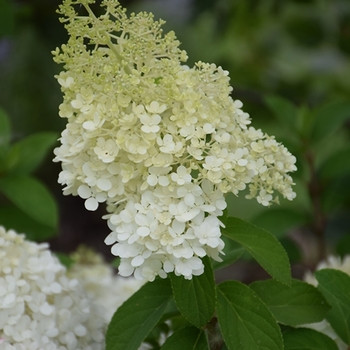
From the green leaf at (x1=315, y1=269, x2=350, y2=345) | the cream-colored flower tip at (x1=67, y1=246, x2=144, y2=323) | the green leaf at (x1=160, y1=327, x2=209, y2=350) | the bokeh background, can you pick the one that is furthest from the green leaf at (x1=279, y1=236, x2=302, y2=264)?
the green leaf at (x1=160, y1=327, x2=209, y2=350)

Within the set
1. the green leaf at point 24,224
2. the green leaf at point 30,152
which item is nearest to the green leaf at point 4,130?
the green leaf at point 30,152

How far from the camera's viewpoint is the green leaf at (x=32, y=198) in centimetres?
111

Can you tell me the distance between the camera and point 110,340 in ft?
2.53

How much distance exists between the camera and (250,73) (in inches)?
104

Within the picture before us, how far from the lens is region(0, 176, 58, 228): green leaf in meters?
1.11

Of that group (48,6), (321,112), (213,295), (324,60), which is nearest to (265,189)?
(213,295)

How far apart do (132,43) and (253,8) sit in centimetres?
170

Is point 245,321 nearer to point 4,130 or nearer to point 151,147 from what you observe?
point 151,147

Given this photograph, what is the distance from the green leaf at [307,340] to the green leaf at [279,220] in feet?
1.65

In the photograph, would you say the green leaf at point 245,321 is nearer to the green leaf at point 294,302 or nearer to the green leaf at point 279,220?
the green leaf at point 294,302

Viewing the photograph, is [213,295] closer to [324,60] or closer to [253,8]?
[253,8]

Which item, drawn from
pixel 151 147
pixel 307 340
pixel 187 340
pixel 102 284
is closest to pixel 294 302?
pixel 307 340

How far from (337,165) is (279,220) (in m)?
0.20

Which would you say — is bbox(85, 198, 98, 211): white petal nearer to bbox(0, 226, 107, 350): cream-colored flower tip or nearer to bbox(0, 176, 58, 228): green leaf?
bbox(0, 226, 107, 350): cream-colored flower tip
